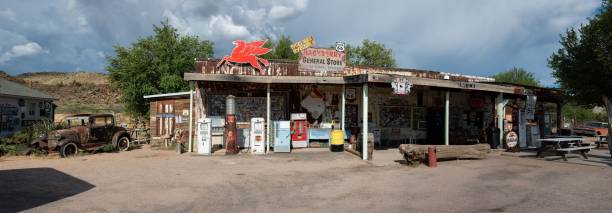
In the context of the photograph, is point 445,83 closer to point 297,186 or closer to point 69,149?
point 297,186

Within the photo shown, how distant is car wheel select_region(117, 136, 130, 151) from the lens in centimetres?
1584

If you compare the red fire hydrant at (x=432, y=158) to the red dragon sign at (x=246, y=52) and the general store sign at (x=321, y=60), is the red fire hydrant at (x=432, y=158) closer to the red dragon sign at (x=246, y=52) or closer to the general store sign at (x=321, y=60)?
the general store sign at (x=321, y=60)

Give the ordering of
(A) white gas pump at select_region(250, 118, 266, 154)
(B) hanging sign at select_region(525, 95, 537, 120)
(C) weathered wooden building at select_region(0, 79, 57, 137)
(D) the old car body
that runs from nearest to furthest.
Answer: (A) white gas pump at select_region(250, 118, 266, 154), (B) hanging sign at select_region(525, 95, 537, 120), (C) weathered wooden building at select_region(0, 79, 57, 137), (D) the old car body

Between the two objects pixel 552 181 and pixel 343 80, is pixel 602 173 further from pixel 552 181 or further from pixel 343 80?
pixel 343 80

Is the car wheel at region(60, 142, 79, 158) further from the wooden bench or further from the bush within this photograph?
the wooden bench

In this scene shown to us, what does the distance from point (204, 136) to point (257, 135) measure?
187 centimetres

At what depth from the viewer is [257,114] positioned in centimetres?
1584

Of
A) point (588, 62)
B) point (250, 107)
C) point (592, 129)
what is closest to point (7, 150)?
point (250, 107)

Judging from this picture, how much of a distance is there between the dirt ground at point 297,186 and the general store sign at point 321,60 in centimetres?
455

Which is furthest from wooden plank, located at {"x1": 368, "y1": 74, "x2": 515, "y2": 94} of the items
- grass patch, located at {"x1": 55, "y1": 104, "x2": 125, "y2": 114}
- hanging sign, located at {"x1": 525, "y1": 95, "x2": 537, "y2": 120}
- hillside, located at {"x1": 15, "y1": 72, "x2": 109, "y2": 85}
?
hillside, located at {"x1": 15, "y1": 72, "x2": 109, "y2": 85}

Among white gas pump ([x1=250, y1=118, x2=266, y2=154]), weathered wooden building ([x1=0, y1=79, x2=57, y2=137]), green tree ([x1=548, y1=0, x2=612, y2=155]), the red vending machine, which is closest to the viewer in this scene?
white gas pump ([x1=250, y1=118, x2=266, y2=154])

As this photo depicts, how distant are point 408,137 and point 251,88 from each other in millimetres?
7664

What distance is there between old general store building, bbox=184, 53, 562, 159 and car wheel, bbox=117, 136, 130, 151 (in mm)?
3383

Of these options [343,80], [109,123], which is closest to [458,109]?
[343,80]
